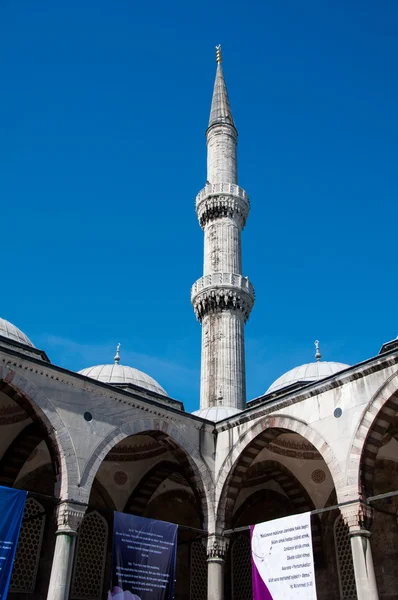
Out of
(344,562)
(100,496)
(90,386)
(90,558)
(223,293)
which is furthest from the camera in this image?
(223,293)

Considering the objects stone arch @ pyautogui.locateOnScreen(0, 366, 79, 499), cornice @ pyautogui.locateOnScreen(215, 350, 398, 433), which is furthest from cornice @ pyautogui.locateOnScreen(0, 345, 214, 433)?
cornice @ pyautogui.locateOnScreen(215, 350, 398, 433)

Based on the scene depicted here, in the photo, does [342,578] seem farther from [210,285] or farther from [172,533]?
[210,285]

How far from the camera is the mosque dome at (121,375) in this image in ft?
56.6

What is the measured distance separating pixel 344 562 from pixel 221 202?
14313mm

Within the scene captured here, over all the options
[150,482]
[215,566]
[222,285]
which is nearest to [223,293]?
[222,285]

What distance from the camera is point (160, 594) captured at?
10.6 m

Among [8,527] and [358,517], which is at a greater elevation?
[358,517]

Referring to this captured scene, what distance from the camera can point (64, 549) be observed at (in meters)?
9.55

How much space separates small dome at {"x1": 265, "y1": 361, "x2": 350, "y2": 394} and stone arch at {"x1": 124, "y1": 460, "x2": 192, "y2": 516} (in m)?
4.37

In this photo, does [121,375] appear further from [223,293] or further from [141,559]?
[141,559]

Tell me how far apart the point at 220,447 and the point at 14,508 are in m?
4.49

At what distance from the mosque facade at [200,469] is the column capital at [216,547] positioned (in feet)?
0.06

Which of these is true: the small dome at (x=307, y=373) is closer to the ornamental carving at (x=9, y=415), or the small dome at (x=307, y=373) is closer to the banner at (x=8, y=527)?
the ornamental carving at (x=9, y=415)

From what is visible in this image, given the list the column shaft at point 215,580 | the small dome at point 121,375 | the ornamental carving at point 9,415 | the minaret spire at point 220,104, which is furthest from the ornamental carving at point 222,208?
the column shaft at point 215,580
